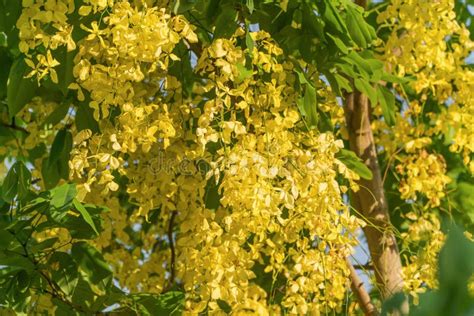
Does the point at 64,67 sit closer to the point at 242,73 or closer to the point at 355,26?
the point at 242,73

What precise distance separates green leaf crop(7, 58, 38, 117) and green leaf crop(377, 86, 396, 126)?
2.94 feet

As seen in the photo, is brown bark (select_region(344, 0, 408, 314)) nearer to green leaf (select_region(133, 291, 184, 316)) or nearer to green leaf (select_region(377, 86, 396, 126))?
green leaf (select_region(377, 86, 396, 126))

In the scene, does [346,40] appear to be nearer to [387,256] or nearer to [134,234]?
[387,256]

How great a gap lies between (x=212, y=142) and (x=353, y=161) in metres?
0.47

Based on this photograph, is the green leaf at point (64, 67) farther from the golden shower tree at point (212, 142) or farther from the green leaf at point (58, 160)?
the green leaf at point (58, 160)

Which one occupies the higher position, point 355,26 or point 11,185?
point 355,26

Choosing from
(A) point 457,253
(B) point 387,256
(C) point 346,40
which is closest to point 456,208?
(B) point 387,256

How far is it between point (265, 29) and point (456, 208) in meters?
0.94

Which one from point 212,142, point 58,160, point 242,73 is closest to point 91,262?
point 58,160

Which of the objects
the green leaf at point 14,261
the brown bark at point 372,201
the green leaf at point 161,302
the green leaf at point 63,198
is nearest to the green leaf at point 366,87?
the brown bark at point 372,201

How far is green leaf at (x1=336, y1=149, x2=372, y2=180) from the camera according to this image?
2082 millimetres

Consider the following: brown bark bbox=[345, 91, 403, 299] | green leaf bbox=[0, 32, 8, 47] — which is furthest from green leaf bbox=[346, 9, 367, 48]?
green leaf bbox=[0, 32, 8, 47]

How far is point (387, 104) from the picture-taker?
213cm

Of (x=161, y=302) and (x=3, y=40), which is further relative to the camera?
(x=3, y=40)
